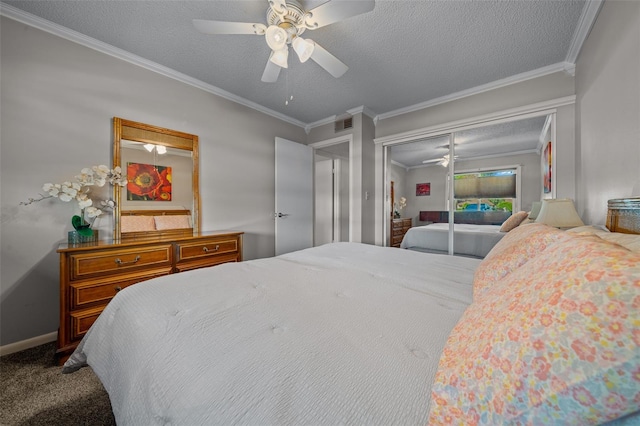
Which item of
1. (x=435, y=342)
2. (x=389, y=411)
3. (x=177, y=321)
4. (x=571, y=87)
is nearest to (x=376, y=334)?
(x=435, y=342)

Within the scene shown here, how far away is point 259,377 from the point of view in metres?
0.56

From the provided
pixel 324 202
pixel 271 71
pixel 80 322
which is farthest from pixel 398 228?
pixel 80 322

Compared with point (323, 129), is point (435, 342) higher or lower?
lower

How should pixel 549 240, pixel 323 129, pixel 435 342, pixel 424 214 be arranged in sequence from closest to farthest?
pixel 435 342
pixel 549 240
pixel 424 214
pixel 323 129

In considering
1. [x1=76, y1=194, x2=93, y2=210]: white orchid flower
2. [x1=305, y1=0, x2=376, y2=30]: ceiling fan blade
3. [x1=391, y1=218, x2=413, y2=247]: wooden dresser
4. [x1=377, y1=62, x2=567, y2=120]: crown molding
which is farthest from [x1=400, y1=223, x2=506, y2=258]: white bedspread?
[x1=76, y1=194, x2=93, y2=210]: white orchid flower

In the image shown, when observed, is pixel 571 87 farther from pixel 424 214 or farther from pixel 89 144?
pixel 89 144

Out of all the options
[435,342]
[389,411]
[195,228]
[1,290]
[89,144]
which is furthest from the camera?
[195,228]

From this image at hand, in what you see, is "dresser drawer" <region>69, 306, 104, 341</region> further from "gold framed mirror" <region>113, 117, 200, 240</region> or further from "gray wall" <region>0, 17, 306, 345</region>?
"gold framed mirror" <region>113, 117, 200, 240</region>

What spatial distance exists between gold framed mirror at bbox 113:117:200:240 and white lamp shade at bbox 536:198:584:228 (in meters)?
3.31

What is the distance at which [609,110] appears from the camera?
60.2 inches

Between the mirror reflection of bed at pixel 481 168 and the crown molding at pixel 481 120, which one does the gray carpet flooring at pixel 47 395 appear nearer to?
the mirror reflection of bed at pixel 481 168

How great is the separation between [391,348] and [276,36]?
189 centimetres

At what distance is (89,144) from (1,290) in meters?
1.29

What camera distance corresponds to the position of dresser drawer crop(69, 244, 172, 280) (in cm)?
175
